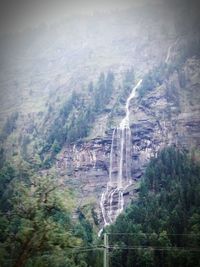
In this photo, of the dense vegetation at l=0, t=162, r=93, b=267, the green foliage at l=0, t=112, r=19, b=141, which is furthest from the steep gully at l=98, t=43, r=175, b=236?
the dense vegetation at l=0, t=162, r=93, b=267

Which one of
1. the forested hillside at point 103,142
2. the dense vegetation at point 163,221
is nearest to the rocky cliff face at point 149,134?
the forested hillside at point 103,142

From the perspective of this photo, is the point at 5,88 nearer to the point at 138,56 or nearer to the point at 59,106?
the point at 59,106

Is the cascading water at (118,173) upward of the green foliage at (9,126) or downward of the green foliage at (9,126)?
downward

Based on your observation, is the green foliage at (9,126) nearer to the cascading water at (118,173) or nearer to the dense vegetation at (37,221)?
the cascading water at (118,173)

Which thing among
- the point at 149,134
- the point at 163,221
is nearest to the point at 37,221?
the point at 163,221

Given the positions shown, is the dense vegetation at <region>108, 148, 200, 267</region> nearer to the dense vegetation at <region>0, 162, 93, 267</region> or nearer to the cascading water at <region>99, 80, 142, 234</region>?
the cascading water at <region>99, 80, 142, 234</region>

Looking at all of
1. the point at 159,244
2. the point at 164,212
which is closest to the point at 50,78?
the point at 164,212

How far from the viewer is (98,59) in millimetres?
→ 120188

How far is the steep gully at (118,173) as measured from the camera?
63541mm

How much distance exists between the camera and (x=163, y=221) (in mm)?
46656

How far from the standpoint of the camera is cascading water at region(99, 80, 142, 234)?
2507 inches

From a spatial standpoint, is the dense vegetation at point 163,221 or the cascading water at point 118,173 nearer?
the dense vegetation at point 163,221

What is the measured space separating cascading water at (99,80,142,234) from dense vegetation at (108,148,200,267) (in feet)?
21.8

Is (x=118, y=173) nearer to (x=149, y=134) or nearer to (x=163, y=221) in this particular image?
(x=149, y=134)
